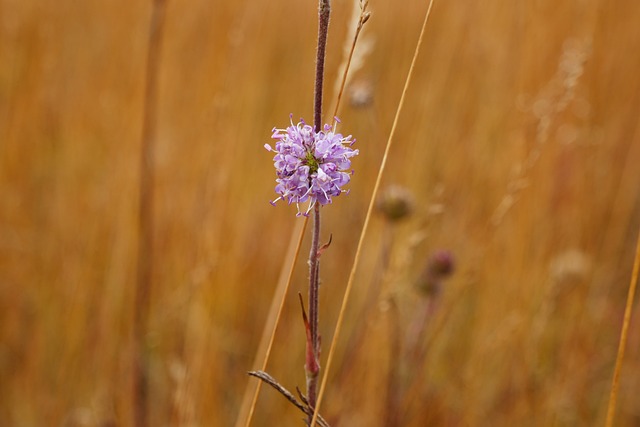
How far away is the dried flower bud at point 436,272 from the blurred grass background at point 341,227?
6 centimetres

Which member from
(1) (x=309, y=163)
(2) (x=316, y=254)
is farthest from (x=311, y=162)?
(2) (x=316, y=254)

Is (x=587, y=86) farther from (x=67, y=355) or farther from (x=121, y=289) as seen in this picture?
(x=67, y=355)

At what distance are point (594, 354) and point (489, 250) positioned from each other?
483 mm

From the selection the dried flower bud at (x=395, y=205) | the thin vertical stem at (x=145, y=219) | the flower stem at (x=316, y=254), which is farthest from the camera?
the dried flower bud at (x=395, y=205)

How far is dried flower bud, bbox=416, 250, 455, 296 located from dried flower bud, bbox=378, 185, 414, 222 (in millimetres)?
162

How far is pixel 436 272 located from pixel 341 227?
1011 mm

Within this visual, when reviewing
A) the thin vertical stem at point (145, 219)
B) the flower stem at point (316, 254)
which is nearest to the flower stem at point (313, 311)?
the flower stem at point (316, 254)

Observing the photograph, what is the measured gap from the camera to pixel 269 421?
1.93 metres

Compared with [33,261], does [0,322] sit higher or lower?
lower

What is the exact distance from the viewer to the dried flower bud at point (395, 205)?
1.72m

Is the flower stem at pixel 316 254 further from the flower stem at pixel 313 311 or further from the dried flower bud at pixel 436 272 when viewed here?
the dried flower bud at pixel 436 272

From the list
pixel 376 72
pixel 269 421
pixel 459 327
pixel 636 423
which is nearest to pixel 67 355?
pixel 269 421

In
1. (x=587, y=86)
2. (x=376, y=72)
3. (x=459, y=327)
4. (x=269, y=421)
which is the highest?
(x=376, y=72)

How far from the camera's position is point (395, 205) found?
5.65 feet
